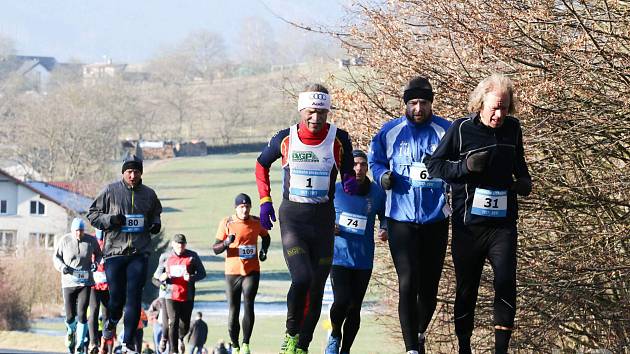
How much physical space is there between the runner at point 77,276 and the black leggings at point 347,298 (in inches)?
250

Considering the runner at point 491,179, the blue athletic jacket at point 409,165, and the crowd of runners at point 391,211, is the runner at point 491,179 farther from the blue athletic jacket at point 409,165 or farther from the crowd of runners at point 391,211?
the blue athletic jacket at point 409,165

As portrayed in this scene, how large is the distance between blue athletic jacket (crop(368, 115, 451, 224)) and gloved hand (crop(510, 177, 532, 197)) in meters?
0.91

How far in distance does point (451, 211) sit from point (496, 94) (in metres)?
1.13

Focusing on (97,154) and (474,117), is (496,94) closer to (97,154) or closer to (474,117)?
(474,117)

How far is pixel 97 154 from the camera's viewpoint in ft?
384

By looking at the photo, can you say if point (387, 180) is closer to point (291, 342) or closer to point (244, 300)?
point (291, 342)

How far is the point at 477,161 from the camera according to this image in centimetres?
959

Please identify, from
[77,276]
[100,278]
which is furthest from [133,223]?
[100,278]

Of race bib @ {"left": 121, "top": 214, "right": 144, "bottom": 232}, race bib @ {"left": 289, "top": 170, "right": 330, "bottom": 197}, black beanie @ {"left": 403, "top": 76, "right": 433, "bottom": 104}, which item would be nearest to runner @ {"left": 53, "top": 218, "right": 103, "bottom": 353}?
race bib @ {"left": 121, "top": 214, "right": 144, "bottom": 232}

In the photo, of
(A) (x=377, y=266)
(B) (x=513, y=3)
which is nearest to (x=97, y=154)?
(A) (x=377, y=266)

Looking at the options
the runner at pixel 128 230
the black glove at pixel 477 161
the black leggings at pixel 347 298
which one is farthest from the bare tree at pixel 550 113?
the black glove at pixel 477 161

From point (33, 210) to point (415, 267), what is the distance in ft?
327

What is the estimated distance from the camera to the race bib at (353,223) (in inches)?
496

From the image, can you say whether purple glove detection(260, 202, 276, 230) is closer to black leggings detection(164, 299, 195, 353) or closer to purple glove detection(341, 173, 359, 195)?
purple glove detection(341, 173, 359, 195)
